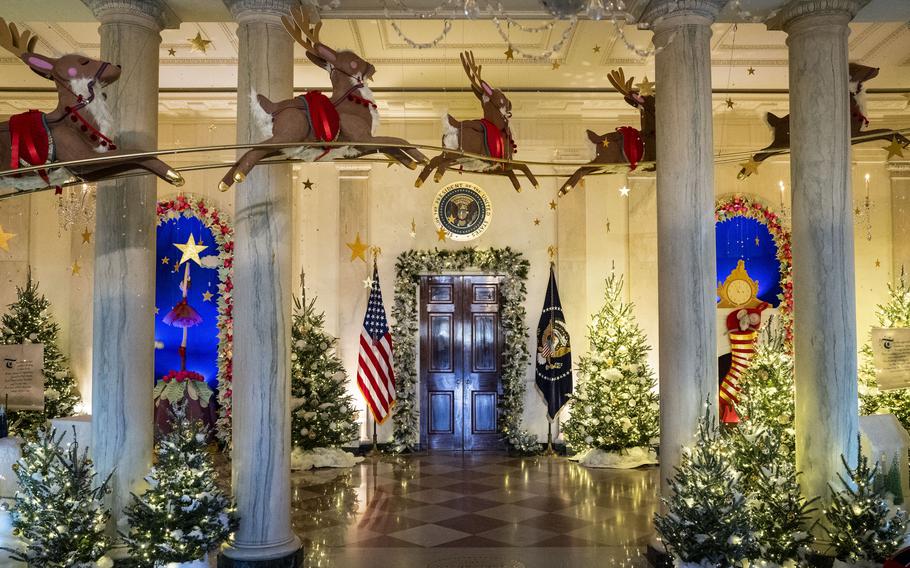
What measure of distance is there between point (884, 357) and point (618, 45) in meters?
5.35

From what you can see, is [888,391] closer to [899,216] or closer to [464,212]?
[899,216]

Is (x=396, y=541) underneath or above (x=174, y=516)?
underneath

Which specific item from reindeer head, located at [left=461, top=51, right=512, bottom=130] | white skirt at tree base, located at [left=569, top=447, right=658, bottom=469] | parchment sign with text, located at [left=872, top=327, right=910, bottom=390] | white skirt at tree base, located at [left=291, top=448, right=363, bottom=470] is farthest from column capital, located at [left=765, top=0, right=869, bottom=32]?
white skirt at tree base, located at [left=291, top=448, right=363, bottom=470]

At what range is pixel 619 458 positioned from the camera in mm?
10516

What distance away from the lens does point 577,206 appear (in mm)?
11602

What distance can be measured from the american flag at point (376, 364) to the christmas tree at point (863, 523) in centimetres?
627

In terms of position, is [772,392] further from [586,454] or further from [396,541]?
[396,541]

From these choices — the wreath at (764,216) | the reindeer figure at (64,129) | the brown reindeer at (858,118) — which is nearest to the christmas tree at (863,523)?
the brown reindeer at (858,118)

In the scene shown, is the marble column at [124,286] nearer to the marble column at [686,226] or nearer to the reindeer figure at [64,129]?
the reindeer figure at [64,129]

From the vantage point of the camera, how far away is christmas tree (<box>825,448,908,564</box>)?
5547 millimetres

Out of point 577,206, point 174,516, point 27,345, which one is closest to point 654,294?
point 577,206

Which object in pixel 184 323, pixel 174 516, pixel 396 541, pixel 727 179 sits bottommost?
pixel 396 541

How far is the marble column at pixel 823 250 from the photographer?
629 centimetres

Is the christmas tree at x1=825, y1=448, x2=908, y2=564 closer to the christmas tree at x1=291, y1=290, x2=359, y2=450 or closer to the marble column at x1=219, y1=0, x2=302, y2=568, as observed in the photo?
the marble column at x1=219, y1=0, x2=302, y2=568
